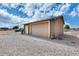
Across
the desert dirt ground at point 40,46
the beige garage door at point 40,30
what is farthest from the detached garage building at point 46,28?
the desert dirt ground at point 40,46

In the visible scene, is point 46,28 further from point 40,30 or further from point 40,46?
point 40,46

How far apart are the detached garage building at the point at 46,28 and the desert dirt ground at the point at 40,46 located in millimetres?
380

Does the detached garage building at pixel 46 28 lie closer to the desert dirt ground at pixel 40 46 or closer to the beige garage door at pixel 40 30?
the beige garage door at pixel 40 30

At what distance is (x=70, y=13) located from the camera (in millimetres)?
7133

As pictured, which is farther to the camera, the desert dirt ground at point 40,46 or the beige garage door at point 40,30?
the beige garage door at point 40,30

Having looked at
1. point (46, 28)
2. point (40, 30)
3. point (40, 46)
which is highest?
point (46, 28)

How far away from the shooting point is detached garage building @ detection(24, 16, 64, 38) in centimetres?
812

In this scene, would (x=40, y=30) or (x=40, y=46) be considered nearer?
(x=40, y=46)

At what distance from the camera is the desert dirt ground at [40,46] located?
19.3 feet

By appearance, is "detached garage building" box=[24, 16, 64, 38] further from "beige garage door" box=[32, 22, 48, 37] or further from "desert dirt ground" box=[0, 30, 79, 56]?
"desert dirt ground" box=[0, 30, 79, 56]

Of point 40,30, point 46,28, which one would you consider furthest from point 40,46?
point 46,28

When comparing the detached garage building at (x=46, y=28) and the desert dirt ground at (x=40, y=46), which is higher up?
the detached garage building at (x=46, y=28)

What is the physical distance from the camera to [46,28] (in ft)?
27.8

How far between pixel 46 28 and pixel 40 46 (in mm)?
1893
